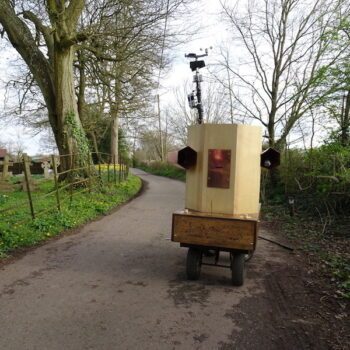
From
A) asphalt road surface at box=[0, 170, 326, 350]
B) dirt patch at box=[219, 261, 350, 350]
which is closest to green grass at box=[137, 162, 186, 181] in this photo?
asphalt road surface at box=[0, 170, 326, 350]

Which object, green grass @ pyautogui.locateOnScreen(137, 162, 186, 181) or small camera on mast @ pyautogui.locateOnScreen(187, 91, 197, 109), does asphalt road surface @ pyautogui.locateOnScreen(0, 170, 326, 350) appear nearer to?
small camera on mast @ pyautogui.locateOnScreen(187, 91, 197, 109)

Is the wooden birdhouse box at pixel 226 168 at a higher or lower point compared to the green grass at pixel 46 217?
higher

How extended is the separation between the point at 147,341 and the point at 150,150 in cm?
5745

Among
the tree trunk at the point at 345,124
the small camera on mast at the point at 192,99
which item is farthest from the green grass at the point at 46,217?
the small camera on mast at the point at 192,99

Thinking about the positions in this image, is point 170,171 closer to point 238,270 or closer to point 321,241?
point 321,241

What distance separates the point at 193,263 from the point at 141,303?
0.96 metres

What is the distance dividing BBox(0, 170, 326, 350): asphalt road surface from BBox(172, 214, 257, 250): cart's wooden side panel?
0.62 metres

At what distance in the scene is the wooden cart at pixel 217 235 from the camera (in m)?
3.89

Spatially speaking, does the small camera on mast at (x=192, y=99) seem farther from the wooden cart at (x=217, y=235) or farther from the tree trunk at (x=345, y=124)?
the wooden cart at (x=217, y=235)

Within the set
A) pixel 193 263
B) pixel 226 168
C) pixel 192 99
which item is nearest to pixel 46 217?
pixel 193 263

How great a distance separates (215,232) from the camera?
398 centimetres

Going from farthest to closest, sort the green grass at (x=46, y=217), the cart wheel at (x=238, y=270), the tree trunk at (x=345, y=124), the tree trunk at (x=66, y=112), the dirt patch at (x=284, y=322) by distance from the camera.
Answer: the tree trunk at (x=66, y=112)
the tree trunk at (x=345, y=124)
the green grass at (x=46, y=217)
the cart wheel at (x=238, y=270)
the dirt patch at (x=284, y=322)

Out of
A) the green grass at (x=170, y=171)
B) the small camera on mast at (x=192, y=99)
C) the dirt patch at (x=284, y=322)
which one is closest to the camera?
the dirt patch at (x=284, y=322)

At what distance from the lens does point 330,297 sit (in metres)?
3.77
